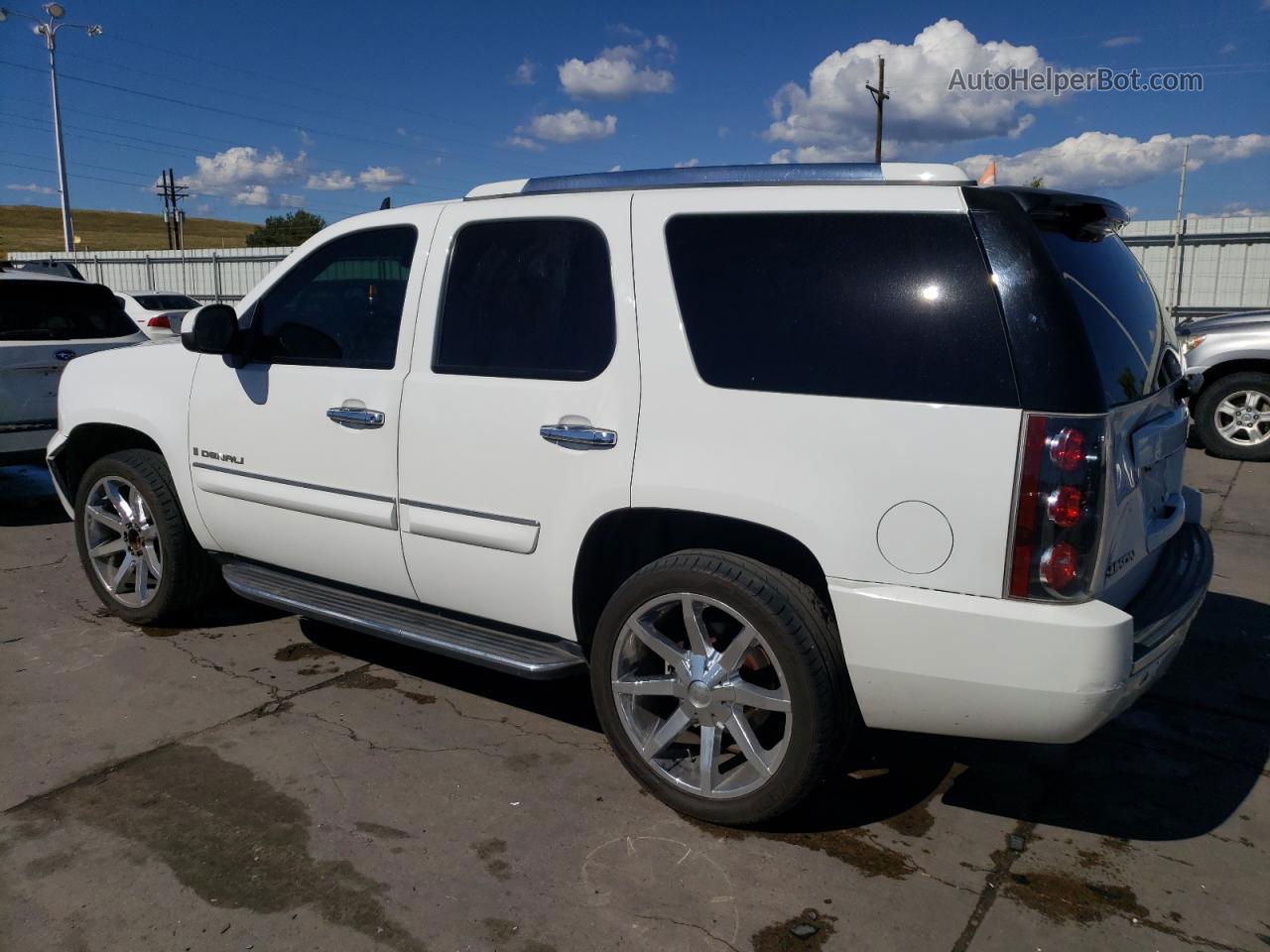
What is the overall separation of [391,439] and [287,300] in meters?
0.96

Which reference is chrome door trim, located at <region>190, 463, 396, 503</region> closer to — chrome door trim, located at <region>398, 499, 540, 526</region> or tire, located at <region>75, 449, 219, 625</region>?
chrome door trim, located at <region>398, 499, 540, 526</region>

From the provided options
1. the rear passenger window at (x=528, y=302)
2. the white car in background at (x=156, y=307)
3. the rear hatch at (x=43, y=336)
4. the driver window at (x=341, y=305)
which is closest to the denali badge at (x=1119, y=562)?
the rear passenger window at (x=528, y=302)

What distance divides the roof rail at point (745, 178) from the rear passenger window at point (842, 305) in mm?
121

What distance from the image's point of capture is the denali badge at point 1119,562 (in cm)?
270

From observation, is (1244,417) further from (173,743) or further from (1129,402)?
(173,743)

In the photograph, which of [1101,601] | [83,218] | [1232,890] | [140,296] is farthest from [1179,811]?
[83,218]

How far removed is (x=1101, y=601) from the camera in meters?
2.65

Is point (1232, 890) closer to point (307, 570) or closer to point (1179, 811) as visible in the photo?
point (1179, 811)

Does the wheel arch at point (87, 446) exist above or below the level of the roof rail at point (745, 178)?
below

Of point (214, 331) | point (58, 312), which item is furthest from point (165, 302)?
point (214, 331)

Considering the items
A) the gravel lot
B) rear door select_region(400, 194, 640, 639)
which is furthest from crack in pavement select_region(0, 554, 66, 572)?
rear door select_region(400, 194, 640, 639)

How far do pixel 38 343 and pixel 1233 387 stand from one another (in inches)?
401

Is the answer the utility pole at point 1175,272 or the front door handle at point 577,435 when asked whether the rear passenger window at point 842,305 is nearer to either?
the front door handle at point 577,435

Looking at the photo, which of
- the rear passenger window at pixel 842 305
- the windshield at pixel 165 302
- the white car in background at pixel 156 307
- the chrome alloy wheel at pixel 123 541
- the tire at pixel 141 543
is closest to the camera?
the rear passenger window at pixel 842 305
